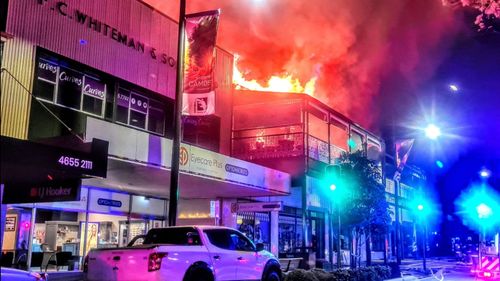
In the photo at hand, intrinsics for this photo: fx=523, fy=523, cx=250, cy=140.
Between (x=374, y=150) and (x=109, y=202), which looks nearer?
(x=109, y=202)

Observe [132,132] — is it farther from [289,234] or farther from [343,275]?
[289,234]

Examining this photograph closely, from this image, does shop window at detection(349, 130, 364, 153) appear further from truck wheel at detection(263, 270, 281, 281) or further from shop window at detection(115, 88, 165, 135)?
truck wheel at detection(263, 270, 281, 281)

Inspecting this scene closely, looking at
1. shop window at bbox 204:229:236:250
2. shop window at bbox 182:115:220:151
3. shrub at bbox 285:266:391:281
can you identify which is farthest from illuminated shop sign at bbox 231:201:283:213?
shop window at bbox 204:229:236:250

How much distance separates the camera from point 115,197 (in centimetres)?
1978

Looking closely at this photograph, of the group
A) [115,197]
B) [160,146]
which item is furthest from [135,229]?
[160,146]

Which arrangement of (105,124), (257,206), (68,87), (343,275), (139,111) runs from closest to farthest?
(105,124) → (343,275) → (68,87) → (257,206) → (139,111)

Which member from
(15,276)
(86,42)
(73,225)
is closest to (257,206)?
(73,225)

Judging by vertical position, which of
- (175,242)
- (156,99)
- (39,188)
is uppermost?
(156,99)

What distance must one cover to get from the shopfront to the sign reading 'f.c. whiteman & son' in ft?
17.9

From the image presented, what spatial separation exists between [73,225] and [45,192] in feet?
20.0

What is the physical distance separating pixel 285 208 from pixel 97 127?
15283 mm

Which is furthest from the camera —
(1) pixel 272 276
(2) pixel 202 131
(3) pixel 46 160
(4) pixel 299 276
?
(2) pixel 202 131

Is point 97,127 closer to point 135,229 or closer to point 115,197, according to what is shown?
point 115,197

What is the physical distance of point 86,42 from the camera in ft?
58.4
